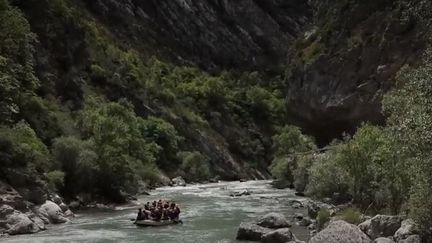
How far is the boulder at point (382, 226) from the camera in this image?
1009 inches

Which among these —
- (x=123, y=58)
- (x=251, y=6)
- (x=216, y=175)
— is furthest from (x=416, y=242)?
(x=251, y=6)

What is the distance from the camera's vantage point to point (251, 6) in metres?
167

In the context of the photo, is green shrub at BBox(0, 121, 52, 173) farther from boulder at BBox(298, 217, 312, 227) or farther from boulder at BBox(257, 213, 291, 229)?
boulder at BBox(298, 217, 312, 227)

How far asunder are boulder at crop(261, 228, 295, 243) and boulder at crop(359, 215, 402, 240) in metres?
3.64

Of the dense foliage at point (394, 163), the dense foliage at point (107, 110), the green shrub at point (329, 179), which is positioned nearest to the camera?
the dense foliage at point (394, 163)

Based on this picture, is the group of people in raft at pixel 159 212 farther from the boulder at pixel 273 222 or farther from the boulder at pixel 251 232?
the boulder at pixel 251 232

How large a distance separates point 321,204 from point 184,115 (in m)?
76.1

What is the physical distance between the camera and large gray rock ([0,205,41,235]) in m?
32.5

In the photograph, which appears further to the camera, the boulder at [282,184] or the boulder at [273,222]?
the boulder at [282,184]

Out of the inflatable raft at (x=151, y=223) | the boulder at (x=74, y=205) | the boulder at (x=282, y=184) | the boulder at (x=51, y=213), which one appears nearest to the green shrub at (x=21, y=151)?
the boulder at (x=74, y=205)

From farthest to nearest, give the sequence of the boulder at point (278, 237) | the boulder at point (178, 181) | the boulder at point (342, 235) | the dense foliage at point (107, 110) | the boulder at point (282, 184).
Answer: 1. the boulder at point (178, 181)
2. the boulder at point (282, 184)
3. the dense foliage at point (107, 110)
4. the boulder at point (278, 237)
5. the boulder at point (342, 235)

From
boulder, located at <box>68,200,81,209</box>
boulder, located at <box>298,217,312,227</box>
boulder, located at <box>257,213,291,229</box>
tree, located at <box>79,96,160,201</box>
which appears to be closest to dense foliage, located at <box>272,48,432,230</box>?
boulder, located at <box>257,213,291,229</box>

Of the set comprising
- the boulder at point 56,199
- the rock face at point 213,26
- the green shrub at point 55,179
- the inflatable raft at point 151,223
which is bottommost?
the inflatable raft at point 151,223

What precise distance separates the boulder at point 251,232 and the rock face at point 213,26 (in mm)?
102493
